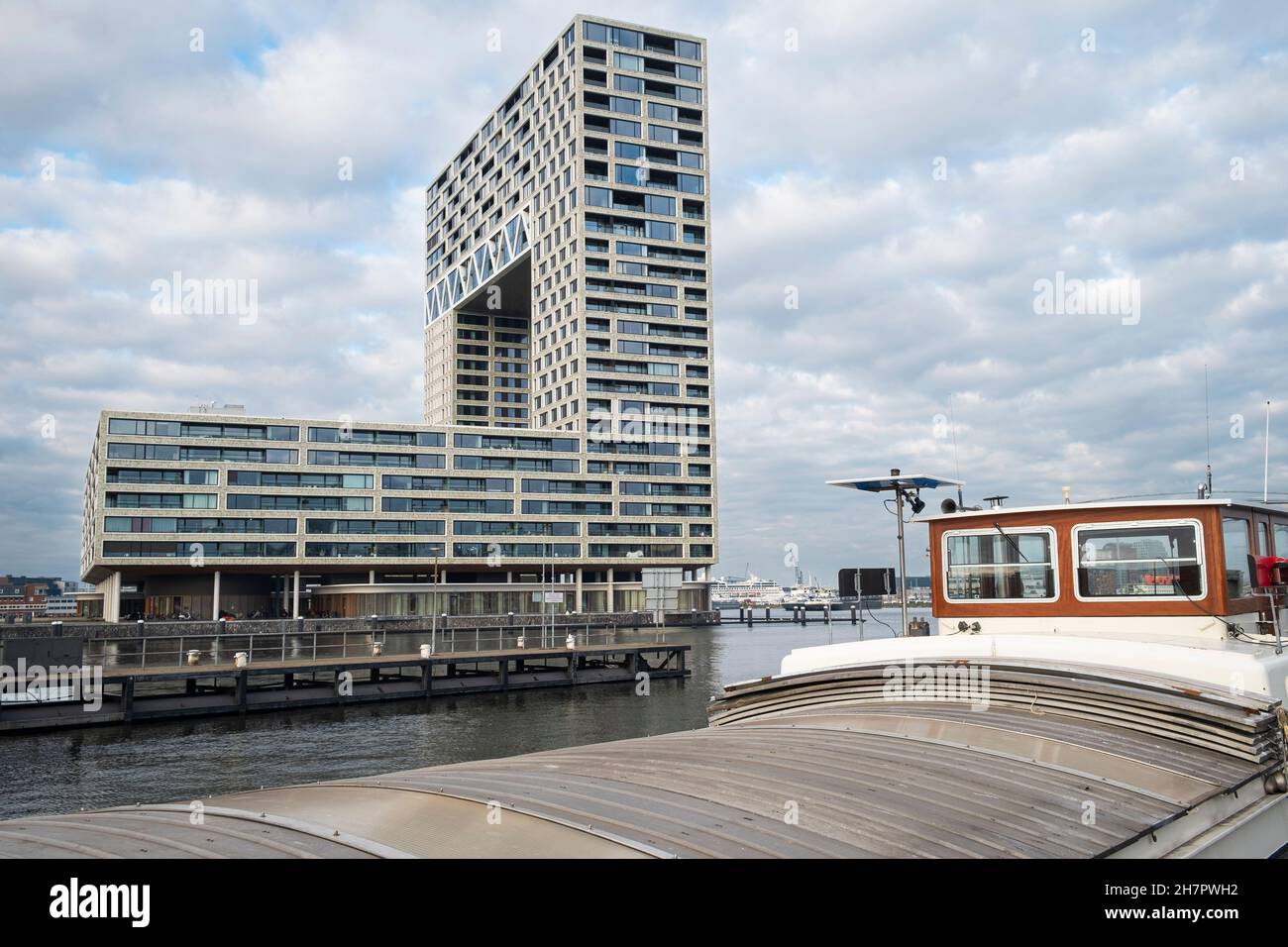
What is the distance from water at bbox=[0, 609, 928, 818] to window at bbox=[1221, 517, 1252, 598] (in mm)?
21134

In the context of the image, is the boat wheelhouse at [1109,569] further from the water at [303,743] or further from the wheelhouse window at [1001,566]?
the water at [303,743]

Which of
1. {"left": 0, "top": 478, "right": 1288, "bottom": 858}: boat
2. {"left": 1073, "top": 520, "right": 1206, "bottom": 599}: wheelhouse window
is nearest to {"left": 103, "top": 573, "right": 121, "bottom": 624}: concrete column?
{"left": 0, "top": 478, "right": 1288, "bottom": 858}: boat

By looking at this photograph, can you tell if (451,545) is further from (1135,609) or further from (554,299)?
(1135,609)

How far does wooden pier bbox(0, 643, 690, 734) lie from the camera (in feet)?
134

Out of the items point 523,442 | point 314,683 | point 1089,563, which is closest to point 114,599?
point 523,442

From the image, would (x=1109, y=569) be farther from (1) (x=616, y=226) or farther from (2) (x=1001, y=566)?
(1) (x=616, y=226)

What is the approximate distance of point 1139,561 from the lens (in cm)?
1395

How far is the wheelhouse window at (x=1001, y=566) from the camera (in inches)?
579

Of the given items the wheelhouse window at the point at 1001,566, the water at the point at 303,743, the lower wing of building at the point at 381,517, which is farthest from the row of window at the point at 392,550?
the wheelhouse window at the point at 1001,566

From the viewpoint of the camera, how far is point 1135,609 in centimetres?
1383

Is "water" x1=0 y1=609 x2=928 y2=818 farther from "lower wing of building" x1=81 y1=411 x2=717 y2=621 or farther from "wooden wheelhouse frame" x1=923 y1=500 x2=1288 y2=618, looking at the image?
"lower wing of building" x1=81 y1=411 x2=717 y2=621

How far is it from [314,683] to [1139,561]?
4543 cm
